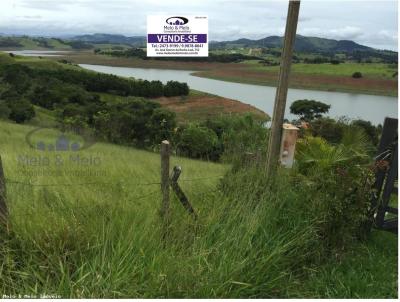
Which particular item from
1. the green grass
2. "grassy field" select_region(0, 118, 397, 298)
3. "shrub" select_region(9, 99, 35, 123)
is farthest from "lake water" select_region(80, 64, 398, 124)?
"grassy field" select_region(0, 118, 397, 298)

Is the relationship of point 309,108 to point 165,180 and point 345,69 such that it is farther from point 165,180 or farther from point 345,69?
point 165,180

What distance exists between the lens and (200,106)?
42625 mm

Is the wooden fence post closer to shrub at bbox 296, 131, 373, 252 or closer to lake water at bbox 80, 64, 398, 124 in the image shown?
shrub at bbox 296, 131, 373, 252

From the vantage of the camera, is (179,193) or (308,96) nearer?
(179,193)

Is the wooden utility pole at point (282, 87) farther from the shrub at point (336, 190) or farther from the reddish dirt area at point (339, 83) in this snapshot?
the reddish dirt area at point (339, 83)

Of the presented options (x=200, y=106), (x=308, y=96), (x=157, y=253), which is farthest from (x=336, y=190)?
(x=308, y=96)

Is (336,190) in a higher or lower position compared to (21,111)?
higher

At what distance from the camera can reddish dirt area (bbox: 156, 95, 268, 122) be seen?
136ft

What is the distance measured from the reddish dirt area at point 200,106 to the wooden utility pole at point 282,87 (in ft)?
119

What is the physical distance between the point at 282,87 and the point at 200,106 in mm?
38933

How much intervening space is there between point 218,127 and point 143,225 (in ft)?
90.3

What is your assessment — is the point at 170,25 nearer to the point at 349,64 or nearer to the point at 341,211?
the point at 341,211

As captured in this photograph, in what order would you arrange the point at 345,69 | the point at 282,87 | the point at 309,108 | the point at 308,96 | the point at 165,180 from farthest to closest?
the point at 345,69 < the point at 308,96 < the point at 309,108 < the point at 282,87 < the point at 165,180

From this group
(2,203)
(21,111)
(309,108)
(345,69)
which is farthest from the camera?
(345,69)
